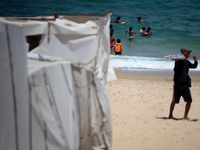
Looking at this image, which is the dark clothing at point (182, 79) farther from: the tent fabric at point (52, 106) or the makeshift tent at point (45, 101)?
the tent fabric at point (52, 106)

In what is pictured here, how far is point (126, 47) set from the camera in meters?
17.7

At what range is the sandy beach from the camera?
167 inches

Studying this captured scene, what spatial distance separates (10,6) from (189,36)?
17.7 meters

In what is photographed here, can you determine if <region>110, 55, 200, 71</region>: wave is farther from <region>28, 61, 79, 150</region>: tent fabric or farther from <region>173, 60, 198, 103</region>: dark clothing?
<region>28, 61, 79, 150</region>: tent fabric

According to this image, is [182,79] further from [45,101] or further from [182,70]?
[45,101]

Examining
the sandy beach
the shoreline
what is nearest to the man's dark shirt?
the sandy beach

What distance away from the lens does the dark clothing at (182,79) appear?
5.26 metres

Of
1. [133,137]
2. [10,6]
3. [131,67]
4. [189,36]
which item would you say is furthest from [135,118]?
[10,6]

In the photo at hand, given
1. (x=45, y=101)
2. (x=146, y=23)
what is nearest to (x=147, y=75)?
(x=45, y=101)

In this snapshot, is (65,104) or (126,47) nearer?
(65,104)

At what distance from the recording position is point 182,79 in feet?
17.3

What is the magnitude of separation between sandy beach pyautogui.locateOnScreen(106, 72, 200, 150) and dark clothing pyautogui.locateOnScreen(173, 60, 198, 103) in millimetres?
522

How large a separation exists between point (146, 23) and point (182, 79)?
60.4 ft

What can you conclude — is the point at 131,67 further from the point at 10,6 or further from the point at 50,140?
the point at 10,6
